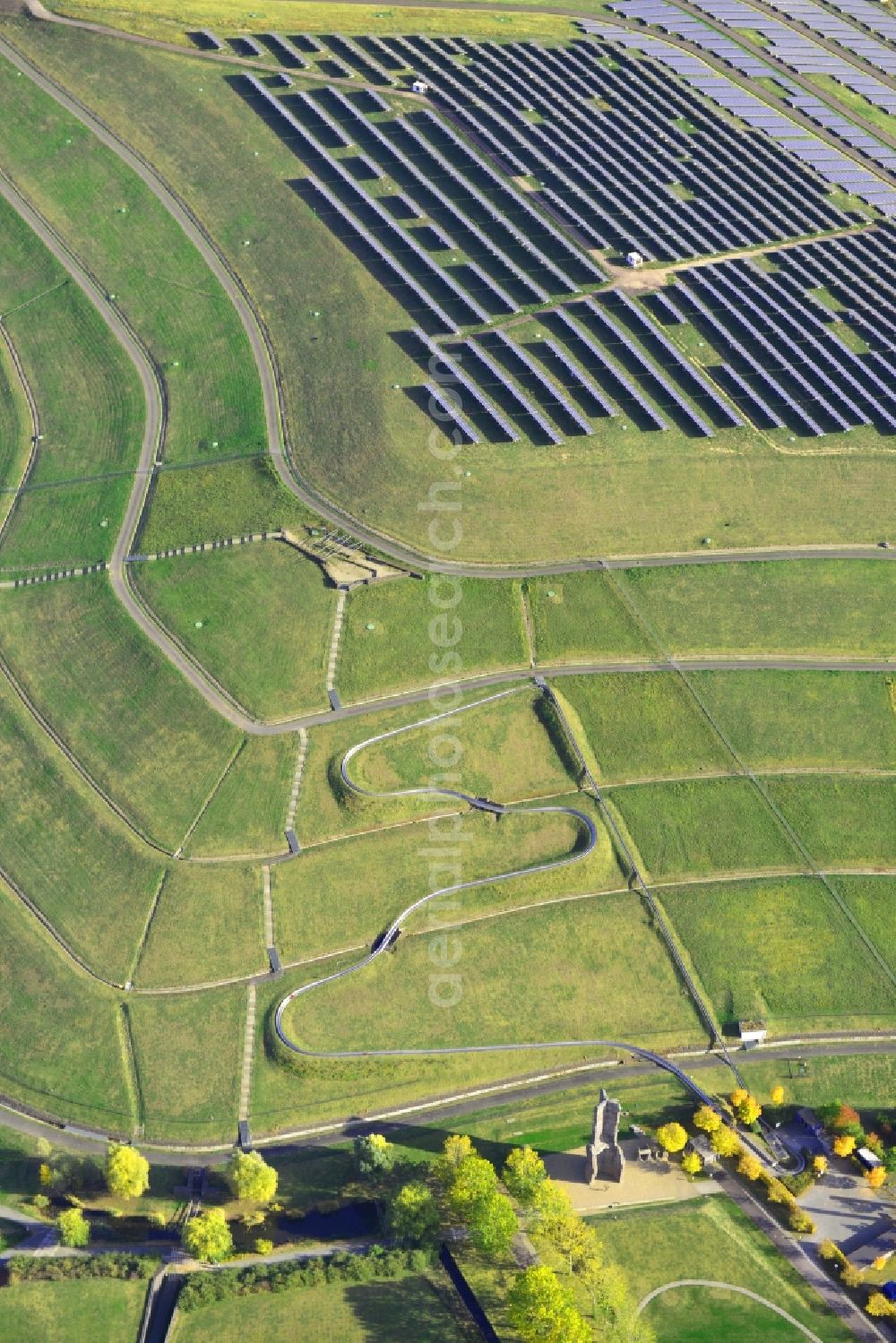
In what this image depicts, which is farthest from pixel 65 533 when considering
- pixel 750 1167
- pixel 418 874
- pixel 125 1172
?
pixel 750 1167

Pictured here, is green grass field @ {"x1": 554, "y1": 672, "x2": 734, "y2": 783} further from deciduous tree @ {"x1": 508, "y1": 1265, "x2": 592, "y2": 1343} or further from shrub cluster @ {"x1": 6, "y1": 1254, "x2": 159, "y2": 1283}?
shrub cluster @ {"x1": 6, "y1": 1254, "x2": 159, "y2": 1283}

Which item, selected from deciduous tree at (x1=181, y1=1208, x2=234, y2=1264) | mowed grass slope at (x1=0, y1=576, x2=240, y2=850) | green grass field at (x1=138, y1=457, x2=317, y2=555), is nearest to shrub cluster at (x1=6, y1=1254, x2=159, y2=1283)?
deciduous tree at (x1=181, y1=1208, x2=234, y2=1264)

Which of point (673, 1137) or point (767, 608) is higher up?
point (767, 608)

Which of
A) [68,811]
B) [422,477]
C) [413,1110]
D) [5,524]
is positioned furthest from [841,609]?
[5,524]

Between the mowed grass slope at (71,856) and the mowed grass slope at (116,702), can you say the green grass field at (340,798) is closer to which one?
the mowed grass slope at (116,702)

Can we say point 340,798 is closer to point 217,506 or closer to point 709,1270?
point 217,506
